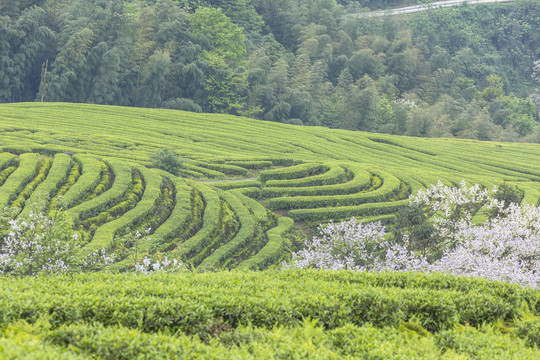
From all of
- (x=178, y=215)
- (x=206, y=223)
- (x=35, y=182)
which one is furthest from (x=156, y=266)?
(x=35, y=182)

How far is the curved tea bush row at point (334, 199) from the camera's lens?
3338cm

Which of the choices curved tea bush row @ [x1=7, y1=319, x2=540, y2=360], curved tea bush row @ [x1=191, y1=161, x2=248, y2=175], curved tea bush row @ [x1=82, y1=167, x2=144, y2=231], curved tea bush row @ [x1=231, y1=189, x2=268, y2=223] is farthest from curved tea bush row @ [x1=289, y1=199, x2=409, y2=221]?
curved tea bush row @ [x1=7, y1=319, x2=540, y2=360]

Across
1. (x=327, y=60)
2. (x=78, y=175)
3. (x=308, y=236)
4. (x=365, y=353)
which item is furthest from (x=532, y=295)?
(x=327, y=60)

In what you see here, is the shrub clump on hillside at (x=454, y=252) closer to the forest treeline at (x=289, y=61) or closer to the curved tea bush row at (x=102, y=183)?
the curved tea bush row at (x=102, y=183)

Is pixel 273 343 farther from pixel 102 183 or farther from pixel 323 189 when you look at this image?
pixel 323 189

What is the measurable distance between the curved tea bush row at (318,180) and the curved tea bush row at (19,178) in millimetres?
15374

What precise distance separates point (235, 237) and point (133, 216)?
5.53m

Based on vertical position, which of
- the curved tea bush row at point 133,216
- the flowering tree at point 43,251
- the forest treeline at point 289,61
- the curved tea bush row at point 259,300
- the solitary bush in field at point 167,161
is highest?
the forest treeline at point 289,61

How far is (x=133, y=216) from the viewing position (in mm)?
26156

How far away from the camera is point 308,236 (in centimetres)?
3138

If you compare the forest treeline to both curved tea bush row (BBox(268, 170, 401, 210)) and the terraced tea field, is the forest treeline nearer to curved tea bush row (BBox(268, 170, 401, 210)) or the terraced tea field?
the terraced tea field

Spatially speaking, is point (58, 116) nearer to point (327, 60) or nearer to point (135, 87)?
point (135, 87)

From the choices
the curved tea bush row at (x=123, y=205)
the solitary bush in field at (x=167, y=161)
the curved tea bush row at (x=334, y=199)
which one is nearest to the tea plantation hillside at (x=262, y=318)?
the curved tea bush row at (x=123, y=205)

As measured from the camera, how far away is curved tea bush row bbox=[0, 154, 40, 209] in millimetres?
25191
